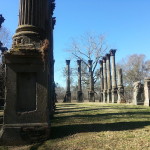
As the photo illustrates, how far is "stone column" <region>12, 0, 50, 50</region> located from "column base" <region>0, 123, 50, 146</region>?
2.37 m

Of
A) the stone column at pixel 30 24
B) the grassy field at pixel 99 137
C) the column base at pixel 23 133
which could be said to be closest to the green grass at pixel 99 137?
the grassy field at pixel 99 137

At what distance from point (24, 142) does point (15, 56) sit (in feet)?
7.75

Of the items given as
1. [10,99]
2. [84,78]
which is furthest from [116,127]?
[84,78]

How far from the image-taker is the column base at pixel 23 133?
21.7ft

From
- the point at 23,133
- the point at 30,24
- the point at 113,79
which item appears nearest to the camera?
the point at 23,133

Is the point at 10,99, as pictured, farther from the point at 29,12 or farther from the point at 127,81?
the point at 127,81

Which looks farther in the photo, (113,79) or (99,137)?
(113,79)

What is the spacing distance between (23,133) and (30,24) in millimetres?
3295

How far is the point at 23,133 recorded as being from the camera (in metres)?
6.69

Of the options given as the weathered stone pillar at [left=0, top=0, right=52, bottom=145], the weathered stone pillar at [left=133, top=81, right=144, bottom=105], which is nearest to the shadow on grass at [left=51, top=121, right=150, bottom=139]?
the weathered stone pillar at [left=0, top=0, right=52, bottom=145]

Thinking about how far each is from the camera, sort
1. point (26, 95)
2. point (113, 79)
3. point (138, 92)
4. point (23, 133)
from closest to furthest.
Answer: point (23, 133), point (26, 95), point (138, 92), point (113, 79)

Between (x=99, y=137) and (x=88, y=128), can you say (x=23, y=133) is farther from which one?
(x=88, y=128)

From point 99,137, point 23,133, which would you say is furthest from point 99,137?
point 23,133

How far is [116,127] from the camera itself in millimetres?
7859
